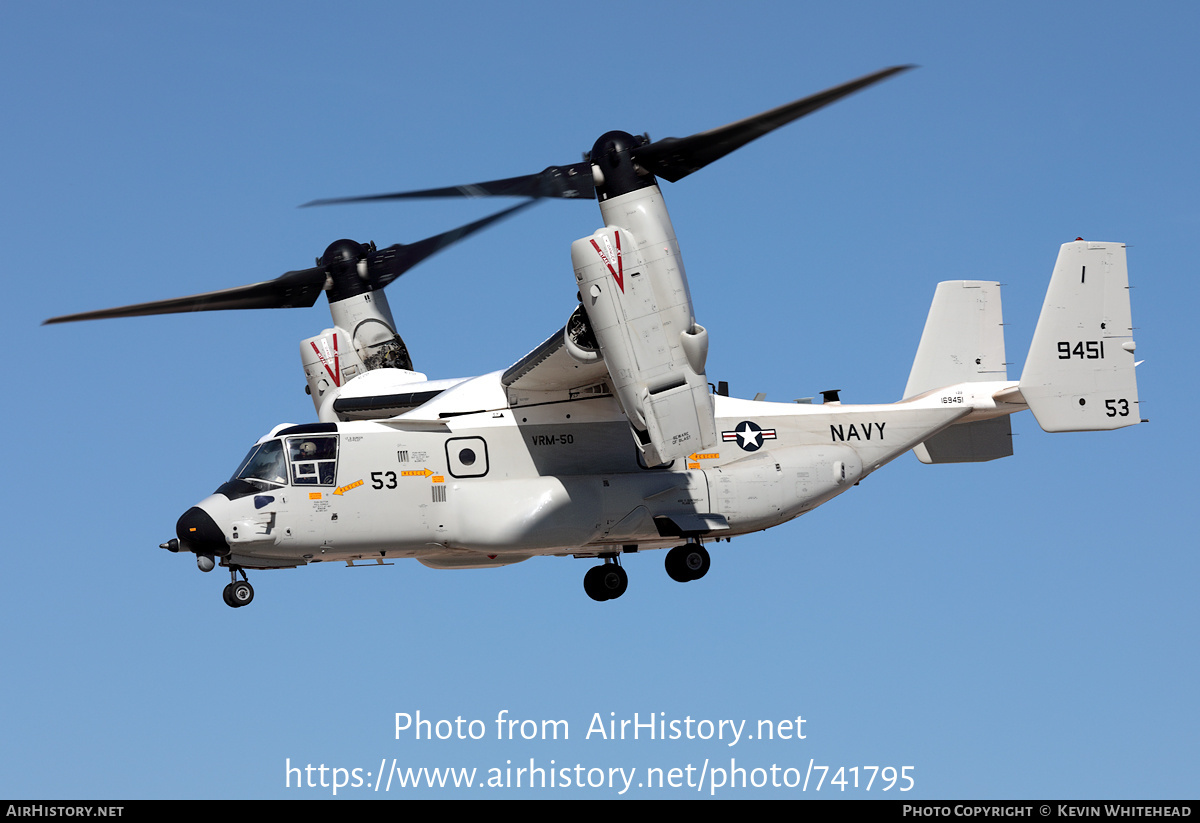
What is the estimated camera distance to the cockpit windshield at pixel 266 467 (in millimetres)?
19953

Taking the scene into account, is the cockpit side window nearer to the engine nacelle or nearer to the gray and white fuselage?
the gray and white fuselage

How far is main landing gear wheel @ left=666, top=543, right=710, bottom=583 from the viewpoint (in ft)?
69.4

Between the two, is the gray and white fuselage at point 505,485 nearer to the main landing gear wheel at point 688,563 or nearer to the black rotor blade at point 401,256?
the main landing gear wheel at point 688,563

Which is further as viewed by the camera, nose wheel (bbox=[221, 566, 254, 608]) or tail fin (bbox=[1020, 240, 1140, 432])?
tail fin (bbox=[1020, 240, 1140, 432])

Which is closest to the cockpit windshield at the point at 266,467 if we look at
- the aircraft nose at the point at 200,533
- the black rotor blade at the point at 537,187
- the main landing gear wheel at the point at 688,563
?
the aircraft nose at the point at 200,533

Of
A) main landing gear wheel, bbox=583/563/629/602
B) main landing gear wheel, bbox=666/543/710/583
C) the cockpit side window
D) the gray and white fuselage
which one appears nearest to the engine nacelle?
the gray and white fuselage

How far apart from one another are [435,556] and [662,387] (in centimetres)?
517

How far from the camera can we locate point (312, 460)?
20.1m

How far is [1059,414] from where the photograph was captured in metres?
22.6

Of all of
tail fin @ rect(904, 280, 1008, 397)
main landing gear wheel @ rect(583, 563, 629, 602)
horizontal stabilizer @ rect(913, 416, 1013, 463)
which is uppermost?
tail fin @ rect(904, 280, 1008, 397)

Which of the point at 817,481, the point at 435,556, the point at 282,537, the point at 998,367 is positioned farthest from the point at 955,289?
the point at 282,537

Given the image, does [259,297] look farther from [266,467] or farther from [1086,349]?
[1086,349]

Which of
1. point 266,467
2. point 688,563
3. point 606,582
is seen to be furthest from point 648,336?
point 266,467

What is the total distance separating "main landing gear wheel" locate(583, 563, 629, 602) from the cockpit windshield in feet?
16.0
